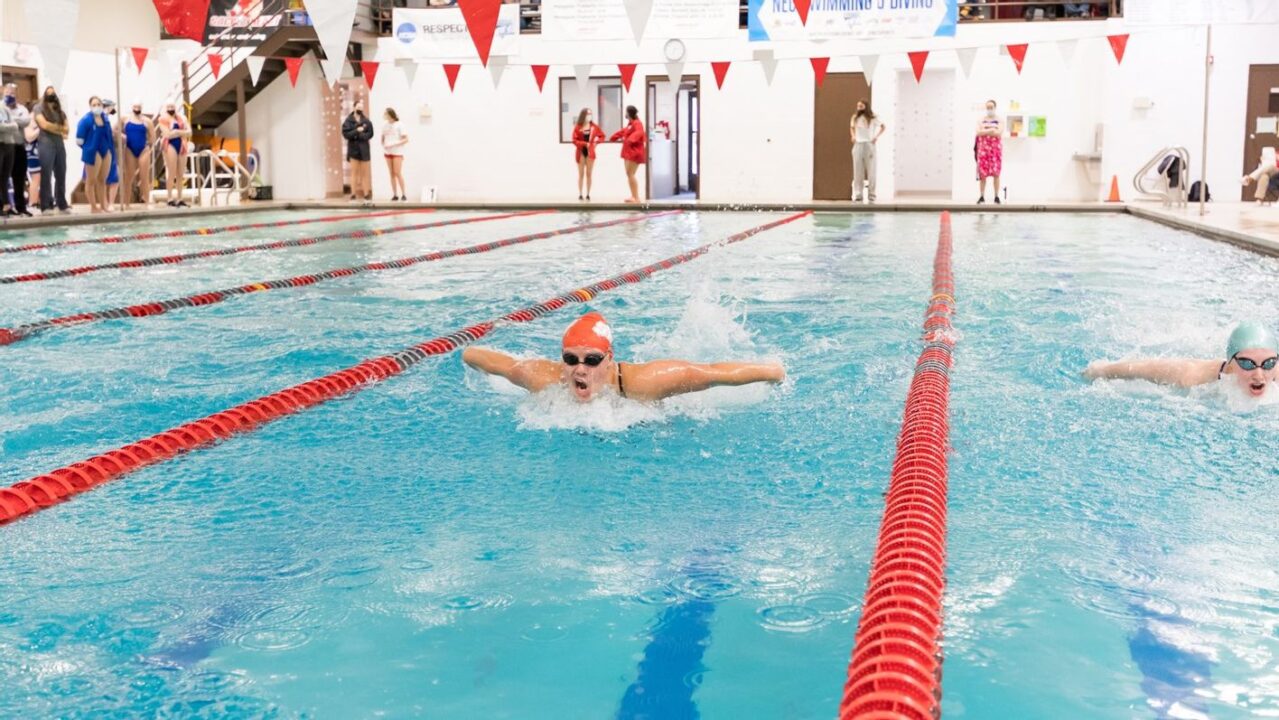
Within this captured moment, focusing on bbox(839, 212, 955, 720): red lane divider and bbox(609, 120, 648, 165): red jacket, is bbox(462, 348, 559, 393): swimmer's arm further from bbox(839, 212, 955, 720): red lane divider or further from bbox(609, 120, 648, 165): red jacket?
bbox(609, 120, 648, 165): red jacket

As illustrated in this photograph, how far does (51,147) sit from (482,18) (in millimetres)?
6385

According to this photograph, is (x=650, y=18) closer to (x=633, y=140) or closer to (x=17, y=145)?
(x=633, y=140)

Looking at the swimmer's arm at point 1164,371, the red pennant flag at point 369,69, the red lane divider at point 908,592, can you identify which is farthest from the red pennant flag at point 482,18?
the red pennant flag at point 369,69

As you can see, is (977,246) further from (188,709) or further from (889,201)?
(188,709)

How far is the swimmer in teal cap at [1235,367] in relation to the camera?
434cm

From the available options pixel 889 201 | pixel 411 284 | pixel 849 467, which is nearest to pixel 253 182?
pixel 889 201

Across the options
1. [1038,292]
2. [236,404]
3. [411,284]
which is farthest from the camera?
[411,284]

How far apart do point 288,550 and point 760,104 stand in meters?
17.5

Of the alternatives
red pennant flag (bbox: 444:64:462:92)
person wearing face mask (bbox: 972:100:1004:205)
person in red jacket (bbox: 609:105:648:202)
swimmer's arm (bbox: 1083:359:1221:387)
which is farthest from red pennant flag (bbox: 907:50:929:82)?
swimmer's arm (bbox: 1083:359:1221:387)

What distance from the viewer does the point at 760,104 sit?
65.0 feet

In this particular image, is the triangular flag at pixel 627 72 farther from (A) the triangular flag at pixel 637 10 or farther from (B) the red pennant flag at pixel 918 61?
(A) the triangular flag at pixel 637 10

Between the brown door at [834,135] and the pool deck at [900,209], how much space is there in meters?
1.71

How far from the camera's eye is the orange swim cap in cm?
431

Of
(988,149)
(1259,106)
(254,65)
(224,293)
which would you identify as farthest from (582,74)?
(224,293)
